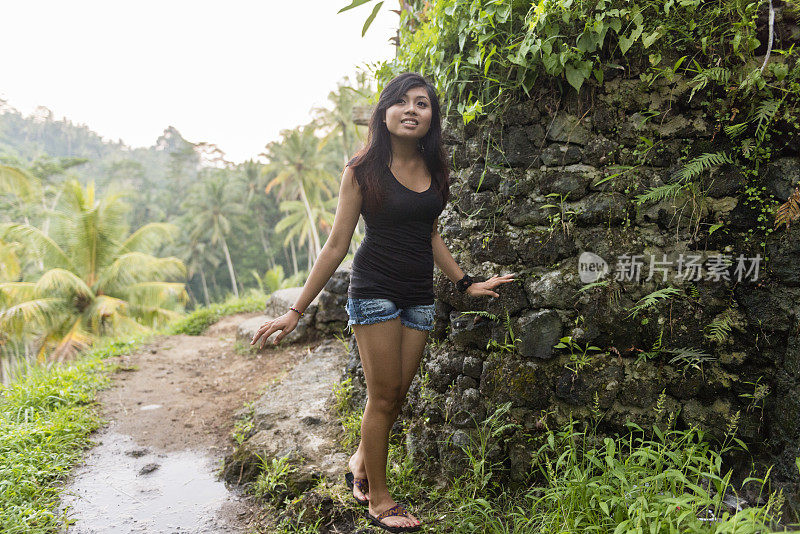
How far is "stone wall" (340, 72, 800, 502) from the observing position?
230 centimetres

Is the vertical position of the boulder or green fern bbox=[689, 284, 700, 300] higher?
green fern bbox=[689, 284, 700, 300]

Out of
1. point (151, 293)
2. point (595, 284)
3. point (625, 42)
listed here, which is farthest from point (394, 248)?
point (151, 293)

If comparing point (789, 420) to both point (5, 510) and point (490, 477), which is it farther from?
point (5, 510)

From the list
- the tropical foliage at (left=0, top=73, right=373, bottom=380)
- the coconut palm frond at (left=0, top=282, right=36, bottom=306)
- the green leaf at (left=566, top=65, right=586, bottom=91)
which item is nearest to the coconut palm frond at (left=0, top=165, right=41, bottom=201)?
the tropical foliage at (left=0, top=73, right=373, bottom=380)

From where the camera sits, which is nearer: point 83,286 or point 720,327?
point 720,327

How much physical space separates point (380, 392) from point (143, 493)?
232 centimetres

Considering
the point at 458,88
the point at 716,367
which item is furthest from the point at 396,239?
the point at 716,367

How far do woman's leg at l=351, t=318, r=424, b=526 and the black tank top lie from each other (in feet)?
0.54

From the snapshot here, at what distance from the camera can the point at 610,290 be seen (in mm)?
2523

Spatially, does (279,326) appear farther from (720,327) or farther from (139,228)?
(139,228)

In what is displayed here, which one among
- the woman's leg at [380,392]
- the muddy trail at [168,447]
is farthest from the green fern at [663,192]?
the muddy trail at [168,447]

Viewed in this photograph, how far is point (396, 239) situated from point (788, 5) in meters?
2.23

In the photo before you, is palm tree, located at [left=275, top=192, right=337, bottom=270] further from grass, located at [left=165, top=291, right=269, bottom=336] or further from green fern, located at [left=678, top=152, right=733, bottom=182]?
green fern, located at [left=678, top=152, right=733, bottom=182]

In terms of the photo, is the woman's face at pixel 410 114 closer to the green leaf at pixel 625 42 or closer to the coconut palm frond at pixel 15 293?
the green leaf at pixel 625 42
